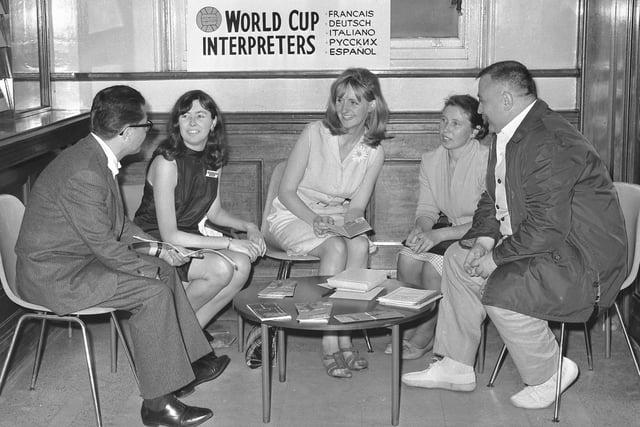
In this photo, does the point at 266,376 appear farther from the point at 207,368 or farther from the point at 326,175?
the point at 326,175

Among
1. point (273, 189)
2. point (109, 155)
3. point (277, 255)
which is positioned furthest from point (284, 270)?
point (109, 155)

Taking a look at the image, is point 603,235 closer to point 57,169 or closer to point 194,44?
point 57,169

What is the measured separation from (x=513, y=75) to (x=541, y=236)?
723 millimetres

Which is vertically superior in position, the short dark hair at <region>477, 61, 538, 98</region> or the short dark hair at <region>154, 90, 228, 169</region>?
the short dark hair at <region>477, 61, 538, 98</region>

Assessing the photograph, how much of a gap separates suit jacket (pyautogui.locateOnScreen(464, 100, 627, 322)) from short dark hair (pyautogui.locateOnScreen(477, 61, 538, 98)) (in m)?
0.12

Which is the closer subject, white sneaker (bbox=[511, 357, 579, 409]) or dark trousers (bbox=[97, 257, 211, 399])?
dark trousers (bbox=[97, 257, 211, 399])

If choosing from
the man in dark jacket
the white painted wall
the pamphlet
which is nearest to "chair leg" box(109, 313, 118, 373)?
the pamphlet

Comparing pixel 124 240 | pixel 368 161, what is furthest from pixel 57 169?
pixel 368 161

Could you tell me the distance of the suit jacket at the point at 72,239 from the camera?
12.3 feet

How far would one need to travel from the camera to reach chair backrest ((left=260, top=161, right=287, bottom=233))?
5.16m

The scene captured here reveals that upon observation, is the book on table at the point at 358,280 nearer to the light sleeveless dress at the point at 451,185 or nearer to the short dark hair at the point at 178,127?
the light sleeveless dress at the point at 451,185

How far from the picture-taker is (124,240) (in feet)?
13.7

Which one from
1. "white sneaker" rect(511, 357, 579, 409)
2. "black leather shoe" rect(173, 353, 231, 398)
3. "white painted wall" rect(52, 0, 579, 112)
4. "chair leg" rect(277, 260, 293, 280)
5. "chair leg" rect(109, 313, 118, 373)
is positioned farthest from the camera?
"white painted wall" rect(52, 0, 579, 112)

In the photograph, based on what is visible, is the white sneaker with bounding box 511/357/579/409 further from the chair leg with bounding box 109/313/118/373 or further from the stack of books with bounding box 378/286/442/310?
the chair leg with bounding box 109/313/118/373
